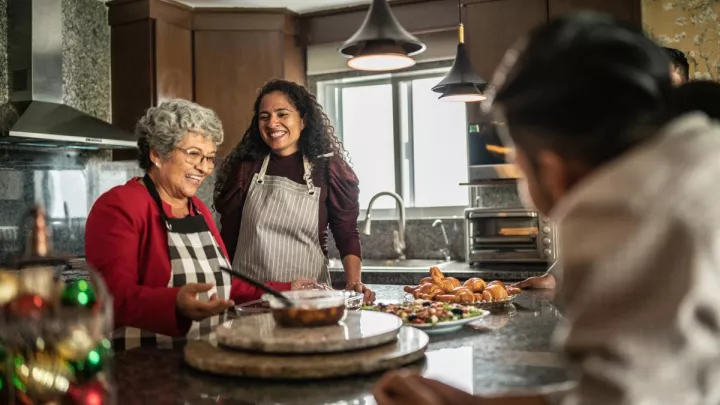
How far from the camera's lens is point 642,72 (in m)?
0.65

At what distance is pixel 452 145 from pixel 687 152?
14.1 feet

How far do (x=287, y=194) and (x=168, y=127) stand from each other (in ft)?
2.38

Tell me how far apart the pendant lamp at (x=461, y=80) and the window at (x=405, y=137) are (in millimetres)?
1912

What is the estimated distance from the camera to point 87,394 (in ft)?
2.67

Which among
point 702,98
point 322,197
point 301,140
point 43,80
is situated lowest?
point 322,197

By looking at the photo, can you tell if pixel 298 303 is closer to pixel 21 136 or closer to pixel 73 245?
pixel 21 136

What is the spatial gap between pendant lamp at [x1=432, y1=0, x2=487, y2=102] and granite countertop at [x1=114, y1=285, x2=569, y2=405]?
4.79 feet

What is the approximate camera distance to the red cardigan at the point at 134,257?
1561 millimetres

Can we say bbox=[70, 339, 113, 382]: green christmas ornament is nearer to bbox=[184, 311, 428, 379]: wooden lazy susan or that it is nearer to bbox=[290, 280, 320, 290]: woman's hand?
bbox=[184, 311, 428, 379]: wooden lazy susan

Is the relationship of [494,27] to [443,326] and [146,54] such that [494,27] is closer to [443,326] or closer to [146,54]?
[146,54]

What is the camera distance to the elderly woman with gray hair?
1.56 m

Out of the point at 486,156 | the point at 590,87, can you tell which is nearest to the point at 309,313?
the point at 590,87

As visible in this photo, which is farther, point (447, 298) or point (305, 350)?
point (447, 298)

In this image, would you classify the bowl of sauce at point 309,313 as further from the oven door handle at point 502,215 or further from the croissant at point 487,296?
the oven door handle at point 502,215
